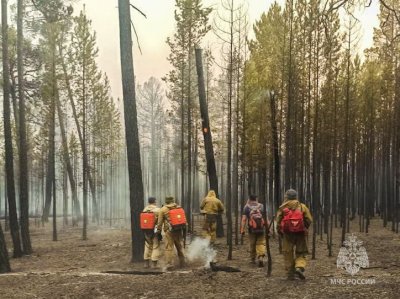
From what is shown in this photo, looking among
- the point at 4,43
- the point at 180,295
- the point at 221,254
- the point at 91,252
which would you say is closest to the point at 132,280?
the point at 180,295

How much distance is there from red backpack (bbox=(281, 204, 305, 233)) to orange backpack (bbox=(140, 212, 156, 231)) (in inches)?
169

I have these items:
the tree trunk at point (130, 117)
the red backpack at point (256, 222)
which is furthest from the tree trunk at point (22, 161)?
the red backpack at point (256, 222)

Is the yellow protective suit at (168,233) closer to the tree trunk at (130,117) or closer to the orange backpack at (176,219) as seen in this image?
the orange backpack at (176,219)

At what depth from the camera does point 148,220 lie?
1244 cm

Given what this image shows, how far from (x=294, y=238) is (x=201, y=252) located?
5803mm

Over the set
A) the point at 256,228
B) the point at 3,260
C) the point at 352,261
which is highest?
the point at 256,228

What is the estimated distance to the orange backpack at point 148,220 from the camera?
488 inches

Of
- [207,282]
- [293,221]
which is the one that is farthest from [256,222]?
[207,282]

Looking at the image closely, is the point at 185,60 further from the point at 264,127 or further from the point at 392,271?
the point at 392,271

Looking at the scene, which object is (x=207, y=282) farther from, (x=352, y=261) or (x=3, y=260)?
(x=3, y=260)

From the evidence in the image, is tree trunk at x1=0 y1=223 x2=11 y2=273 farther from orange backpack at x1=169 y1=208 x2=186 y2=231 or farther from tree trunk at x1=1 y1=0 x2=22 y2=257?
orange backpack at x1=169 y1=208 x2=186 y2=231

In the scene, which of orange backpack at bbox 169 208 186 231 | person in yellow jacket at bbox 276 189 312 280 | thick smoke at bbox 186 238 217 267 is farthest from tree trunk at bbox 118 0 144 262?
person in yellow jacket at bbox 276 189 312 280

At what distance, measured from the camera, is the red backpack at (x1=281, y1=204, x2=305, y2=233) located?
9203 millimetres

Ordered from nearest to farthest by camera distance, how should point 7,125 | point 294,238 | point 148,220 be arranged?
point 294,238 → point 148,220 → point 7,125
